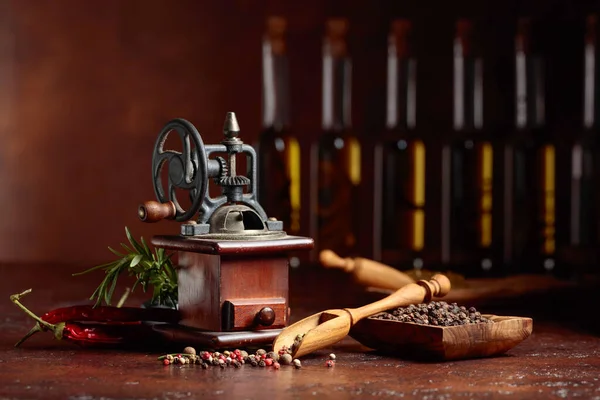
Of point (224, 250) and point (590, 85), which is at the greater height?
point (590, 85)

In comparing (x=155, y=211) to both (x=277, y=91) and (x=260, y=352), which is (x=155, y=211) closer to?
(x=260, y=352)

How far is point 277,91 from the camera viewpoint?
8.06 feet

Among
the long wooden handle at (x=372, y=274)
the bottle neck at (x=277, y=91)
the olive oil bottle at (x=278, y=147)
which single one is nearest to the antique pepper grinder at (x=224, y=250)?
the long wooden handle at (x=372, y=274)

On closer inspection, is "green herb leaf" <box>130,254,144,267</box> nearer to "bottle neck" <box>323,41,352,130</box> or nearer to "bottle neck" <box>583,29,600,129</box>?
"bottle neck" <box>323,41,352,130</box>

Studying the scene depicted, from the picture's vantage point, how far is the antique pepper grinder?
1351 mm

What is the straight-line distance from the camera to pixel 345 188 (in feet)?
7.74

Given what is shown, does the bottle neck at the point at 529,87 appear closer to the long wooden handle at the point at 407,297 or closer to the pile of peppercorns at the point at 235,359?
the long wooden handle at the point at 407,297

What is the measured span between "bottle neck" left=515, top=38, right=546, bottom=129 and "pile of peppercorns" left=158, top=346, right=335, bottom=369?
1.25 meters

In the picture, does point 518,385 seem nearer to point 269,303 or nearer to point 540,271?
point 269,303

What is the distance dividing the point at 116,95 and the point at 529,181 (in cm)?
102

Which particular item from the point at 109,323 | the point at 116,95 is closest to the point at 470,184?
the point at 116,95

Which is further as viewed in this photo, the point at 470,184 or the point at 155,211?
the point at 470,184

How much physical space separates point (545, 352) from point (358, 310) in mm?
257

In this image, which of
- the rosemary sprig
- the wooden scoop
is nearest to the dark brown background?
the rosemary sprig
